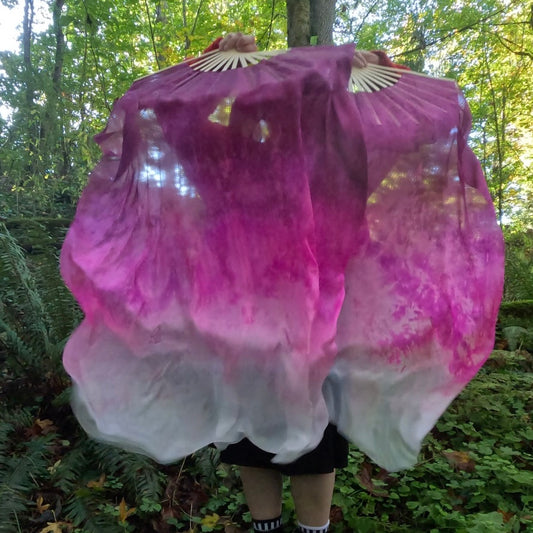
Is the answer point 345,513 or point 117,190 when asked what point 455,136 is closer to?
point 117,190

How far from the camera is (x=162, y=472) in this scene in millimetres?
1964

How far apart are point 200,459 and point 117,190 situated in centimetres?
127

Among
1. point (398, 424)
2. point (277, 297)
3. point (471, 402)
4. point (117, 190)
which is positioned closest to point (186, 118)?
point (117, 190)

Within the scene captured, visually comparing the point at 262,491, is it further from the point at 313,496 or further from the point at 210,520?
the point at 210,520

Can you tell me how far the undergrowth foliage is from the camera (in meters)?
1.66

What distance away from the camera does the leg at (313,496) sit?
48.2 inches

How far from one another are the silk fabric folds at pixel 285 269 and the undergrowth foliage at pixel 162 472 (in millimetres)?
786

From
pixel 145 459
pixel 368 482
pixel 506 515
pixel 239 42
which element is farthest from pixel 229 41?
pixel 506 515

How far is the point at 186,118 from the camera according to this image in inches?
40.7

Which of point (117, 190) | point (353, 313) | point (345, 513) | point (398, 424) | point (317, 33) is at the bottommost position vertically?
point (345, 513)

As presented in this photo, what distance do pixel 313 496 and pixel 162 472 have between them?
0.97 meters

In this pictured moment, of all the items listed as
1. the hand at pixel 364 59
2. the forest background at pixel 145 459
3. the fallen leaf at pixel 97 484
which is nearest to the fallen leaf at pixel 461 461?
the forest background at pixel 145 459

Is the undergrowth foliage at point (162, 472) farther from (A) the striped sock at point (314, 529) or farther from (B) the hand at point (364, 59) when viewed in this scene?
(B) the hand at point (364, 59)

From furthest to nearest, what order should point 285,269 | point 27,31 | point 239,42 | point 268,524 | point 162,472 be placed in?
point 27,31, point 162,472, point 268,524, point 239,42, point 285,269
